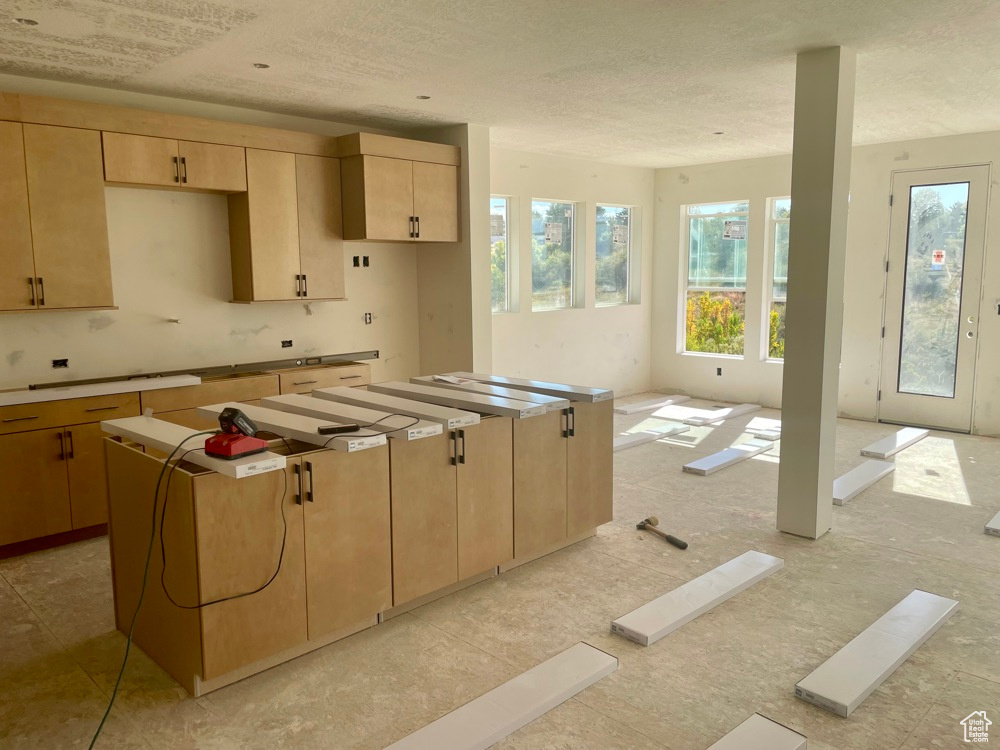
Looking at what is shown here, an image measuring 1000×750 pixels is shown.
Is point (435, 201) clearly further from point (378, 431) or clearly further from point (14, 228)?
point (378, 431)

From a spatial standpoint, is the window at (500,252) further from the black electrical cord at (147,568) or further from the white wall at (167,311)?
the black electrical cord at (147,568)

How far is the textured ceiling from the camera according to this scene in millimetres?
3346

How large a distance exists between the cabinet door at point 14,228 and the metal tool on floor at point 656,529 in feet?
12.5

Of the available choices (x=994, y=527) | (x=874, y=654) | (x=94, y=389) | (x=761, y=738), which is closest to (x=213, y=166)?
(x=94, y=389)

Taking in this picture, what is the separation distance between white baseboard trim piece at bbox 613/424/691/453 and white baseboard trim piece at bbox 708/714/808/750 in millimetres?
3808

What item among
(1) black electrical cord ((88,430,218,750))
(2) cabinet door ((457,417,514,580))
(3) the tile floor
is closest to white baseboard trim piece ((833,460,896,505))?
(3) the tile floor

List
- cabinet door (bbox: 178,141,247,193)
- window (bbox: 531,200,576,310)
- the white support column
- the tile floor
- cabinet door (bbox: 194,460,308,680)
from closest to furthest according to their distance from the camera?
the tile floor
cabinet door (bbox: 194,460,308,680)
the white support column
cabinet door (bbox: 178,141,247,193)
window (bbox: 531,200,576,310)

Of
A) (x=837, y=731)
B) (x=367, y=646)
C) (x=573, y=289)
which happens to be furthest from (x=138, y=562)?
(x=573, y=289)

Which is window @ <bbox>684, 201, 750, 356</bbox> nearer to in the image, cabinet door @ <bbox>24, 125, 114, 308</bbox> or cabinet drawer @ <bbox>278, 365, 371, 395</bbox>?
cabinet drawer @ <bbox>278, 365, 371, 395</bbox>

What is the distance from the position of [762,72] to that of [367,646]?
394cm

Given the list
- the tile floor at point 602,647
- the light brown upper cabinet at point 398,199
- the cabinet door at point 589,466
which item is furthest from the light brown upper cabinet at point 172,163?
the cabinet door at point 589,466

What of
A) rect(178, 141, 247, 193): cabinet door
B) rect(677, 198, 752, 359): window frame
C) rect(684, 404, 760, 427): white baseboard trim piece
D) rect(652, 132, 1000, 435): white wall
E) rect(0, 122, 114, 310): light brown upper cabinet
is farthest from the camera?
rect(677, 198, 752, 359): window frame

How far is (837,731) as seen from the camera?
8.32 feet

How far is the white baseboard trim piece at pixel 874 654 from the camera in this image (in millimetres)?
2688
